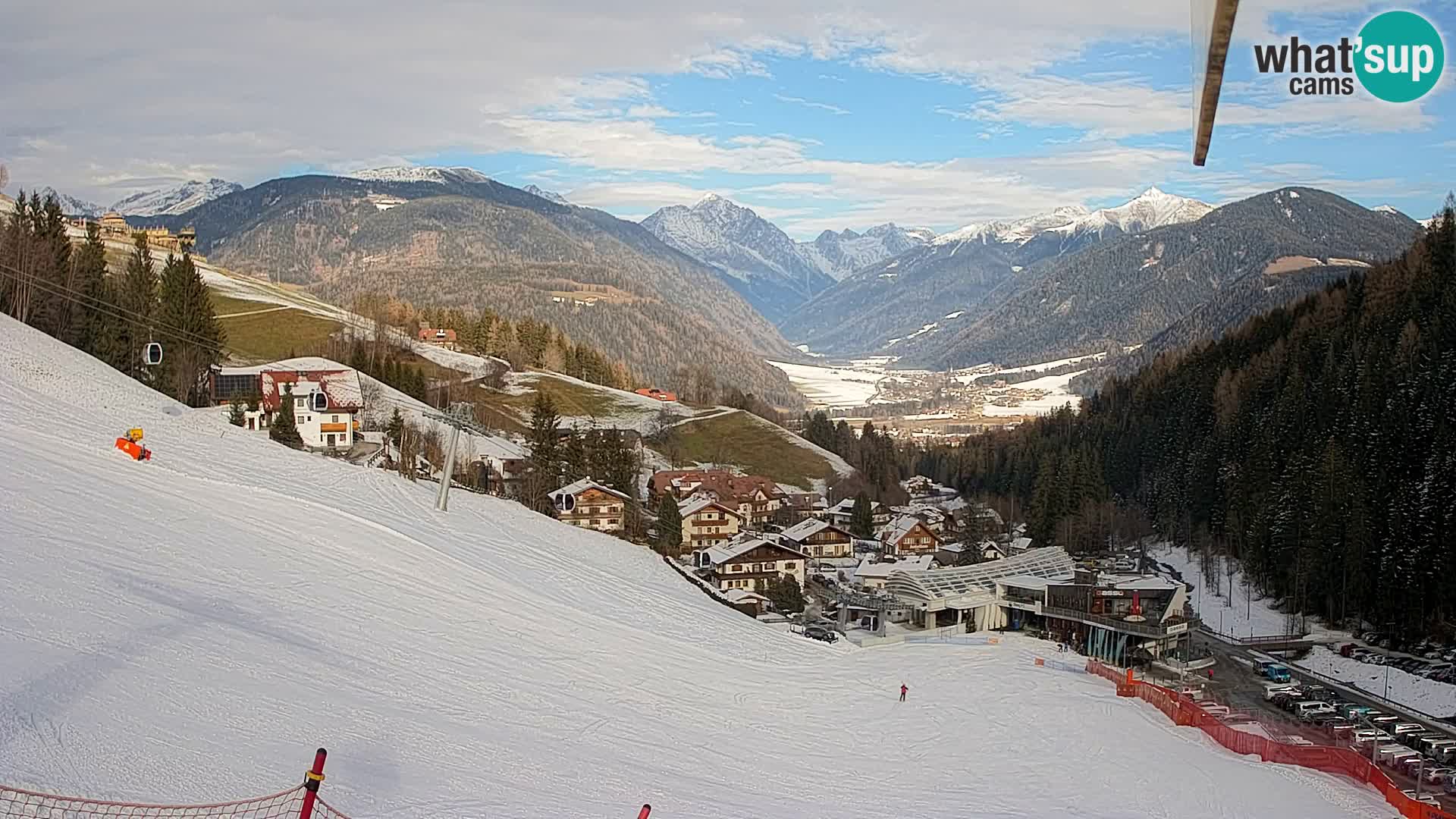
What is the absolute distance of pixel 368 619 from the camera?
18.7m

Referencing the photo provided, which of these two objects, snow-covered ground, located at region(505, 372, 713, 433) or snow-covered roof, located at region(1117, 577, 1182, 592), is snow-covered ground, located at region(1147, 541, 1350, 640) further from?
snow-covered ground, located at region(505, 372, 713, 433)

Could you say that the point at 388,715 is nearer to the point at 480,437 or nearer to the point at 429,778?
Result: the point at 429,778

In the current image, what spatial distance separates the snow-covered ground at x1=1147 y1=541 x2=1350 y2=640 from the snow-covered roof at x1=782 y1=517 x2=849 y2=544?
17.9 metres

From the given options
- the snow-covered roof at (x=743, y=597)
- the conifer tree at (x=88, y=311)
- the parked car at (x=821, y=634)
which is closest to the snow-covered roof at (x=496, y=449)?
the conifer tree at (x=88, y=311)

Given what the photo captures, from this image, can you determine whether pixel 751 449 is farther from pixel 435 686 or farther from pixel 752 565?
pixel 435 686

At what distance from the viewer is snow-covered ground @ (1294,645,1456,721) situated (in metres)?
32.4

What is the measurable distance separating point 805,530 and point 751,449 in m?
35.2

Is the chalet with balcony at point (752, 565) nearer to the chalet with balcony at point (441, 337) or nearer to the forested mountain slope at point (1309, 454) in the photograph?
the forested mountain slope at point (1309, 454)

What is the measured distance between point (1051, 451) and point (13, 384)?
239 feet

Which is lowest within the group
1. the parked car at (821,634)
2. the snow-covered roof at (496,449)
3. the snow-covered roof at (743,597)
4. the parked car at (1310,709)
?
the snow-covered roof at (743,597)

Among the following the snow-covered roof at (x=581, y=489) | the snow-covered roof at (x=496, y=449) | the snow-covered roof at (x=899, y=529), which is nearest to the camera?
the snow-covered roof at (x=581, y=489)

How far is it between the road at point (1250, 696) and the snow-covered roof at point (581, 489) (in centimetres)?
2752

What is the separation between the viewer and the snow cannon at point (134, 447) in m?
26.5

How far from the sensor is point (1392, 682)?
34969 mm
